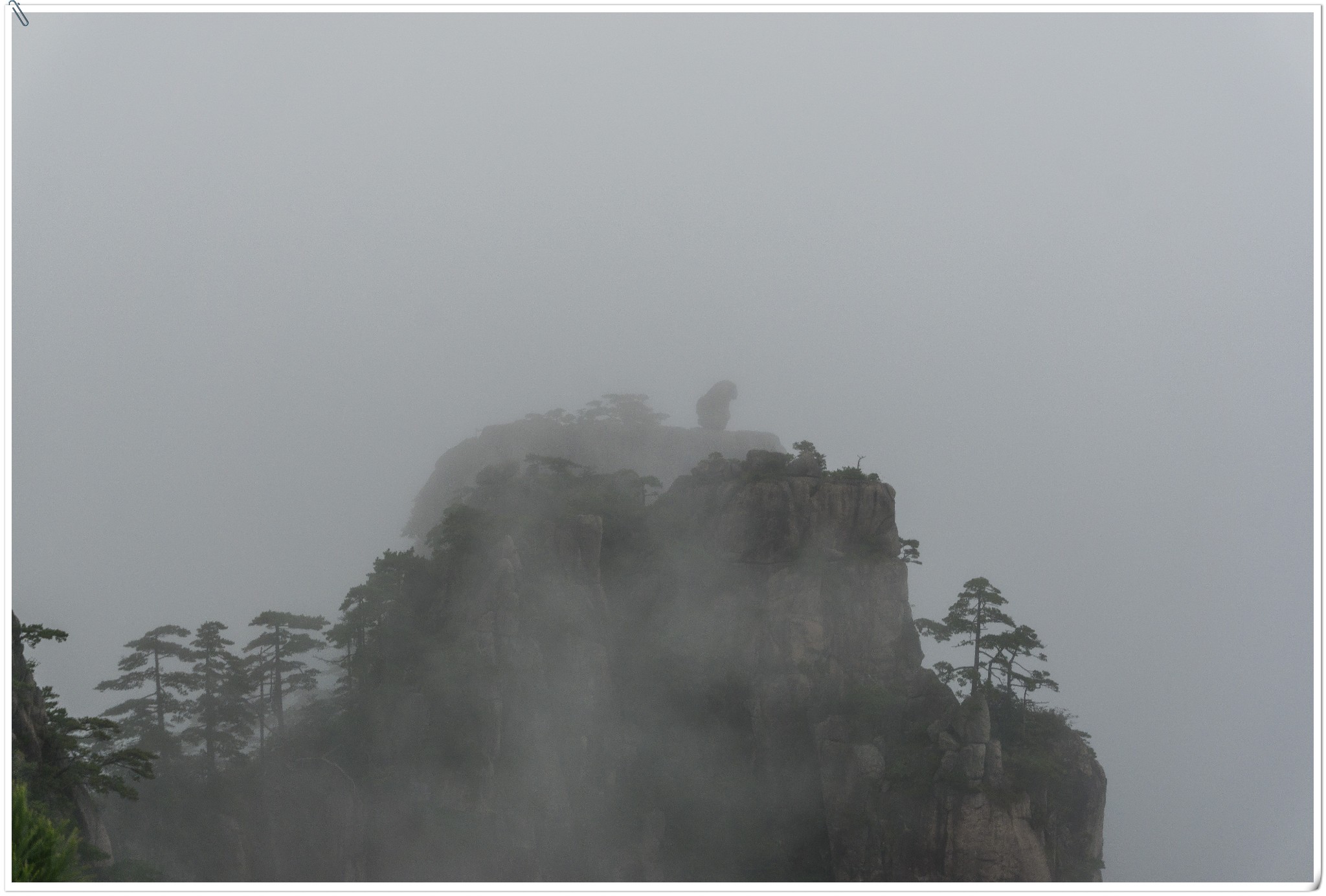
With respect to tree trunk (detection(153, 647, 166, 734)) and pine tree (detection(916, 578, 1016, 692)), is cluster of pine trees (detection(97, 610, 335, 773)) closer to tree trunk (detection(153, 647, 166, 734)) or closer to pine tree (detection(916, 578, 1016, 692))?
tree trunk (detection(153, 647, 166, 734))

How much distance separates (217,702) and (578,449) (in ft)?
106

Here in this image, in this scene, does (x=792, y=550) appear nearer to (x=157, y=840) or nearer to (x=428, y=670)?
(x=428, y=670)

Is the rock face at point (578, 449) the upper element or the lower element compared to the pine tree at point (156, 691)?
upper

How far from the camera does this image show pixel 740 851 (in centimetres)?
3841

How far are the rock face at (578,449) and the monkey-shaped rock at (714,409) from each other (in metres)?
2.40

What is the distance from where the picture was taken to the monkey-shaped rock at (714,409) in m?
72.2

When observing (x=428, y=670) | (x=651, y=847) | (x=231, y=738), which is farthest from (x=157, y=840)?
(x=651, y=847)

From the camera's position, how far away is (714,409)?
237 ft

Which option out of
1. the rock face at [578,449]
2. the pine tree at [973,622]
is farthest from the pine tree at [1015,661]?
the rock face at [578,449]

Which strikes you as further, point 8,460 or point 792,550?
point 792,550

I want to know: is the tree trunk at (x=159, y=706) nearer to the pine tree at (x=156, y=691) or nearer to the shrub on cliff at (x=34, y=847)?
the pine tree at (x=156, y=691)

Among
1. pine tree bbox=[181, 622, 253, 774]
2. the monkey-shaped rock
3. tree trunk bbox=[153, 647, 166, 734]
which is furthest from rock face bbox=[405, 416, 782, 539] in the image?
tree trunk bbox=[153, 647, 166, 734]

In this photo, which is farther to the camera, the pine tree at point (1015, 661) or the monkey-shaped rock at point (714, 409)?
the monkey-shaped rock at point (714, 409)

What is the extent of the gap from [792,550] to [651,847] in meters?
14.8
